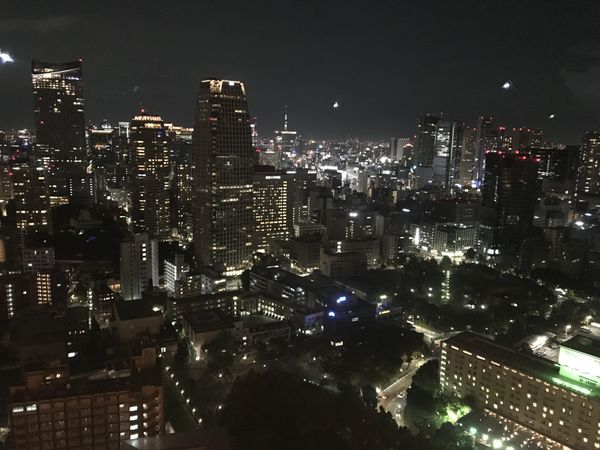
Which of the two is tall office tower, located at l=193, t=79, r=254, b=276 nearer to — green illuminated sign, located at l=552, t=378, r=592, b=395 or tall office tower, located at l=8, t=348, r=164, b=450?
tall office tower, located at l=8, t=348, r=164, b=450

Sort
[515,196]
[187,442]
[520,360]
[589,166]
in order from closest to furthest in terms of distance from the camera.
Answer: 1. [187,442]
2. [520,360]
3. [515,196]
4. [589,166]

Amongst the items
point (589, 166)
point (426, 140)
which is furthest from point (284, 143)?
point (589, 166)

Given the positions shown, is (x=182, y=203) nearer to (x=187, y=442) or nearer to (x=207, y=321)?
(x=207, y=321)

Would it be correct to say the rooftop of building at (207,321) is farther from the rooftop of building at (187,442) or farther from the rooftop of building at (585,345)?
the rooftop of building at (585,345)

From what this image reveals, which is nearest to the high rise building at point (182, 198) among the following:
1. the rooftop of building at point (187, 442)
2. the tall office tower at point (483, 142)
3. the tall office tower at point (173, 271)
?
the tall office tower at point (173, 271)

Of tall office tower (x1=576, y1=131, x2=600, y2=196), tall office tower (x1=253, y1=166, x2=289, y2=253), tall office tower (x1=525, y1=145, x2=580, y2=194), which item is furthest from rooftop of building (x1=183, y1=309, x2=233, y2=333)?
tall office tower (x1=576, y1=131, x2=600, y2=196)
